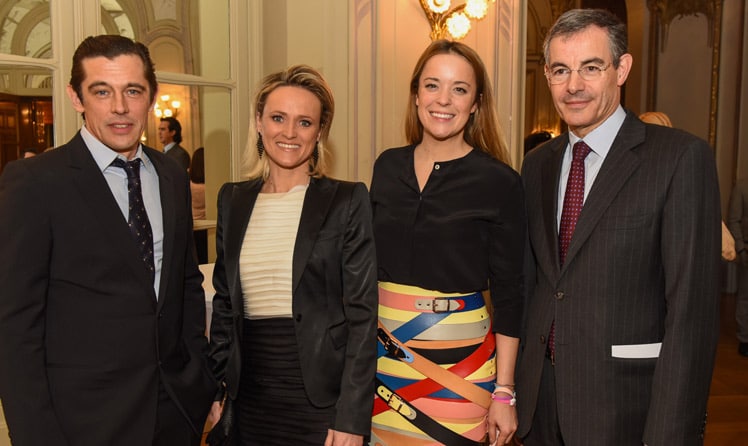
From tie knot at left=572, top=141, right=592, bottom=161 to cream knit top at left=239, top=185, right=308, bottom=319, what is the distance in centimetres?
78

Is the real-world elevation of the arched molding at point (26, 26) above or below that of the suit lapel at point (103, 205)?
above

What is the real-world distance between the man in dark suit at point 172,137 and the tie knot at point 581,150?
2083 mm

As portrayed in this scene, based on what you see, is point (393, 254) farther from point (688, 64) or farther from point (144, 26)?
point (688, 64)

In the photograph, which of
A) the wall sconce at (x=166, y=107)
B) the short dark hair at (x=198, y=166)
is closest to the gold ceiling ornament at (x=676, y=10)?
the short dark hair at (x=198, y=166)

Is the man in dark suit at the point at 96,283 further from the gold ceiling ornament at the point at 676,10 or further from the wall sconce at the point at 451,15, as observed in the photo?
the gold ceiling ornament at the point at 676,10

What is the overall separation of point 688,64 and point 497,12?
18.5 feet

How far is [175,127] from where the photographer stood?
11.0ft

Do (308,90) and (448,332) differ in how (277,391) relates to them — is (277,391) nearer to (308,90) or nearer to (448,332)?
(448,332)

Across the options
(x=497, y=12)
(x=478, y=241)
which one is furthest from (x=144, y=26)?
(x=497, y=12)

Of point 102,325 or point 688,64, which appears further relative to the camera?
point 688,64

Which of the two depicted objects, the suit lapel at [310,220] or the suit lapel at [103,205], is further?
the suit lapel at [310,220]

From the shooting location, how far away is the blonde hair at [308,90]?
6.47 feet

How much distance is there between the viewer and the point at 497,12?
4.64 metres

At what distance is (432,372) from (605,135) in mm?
829
